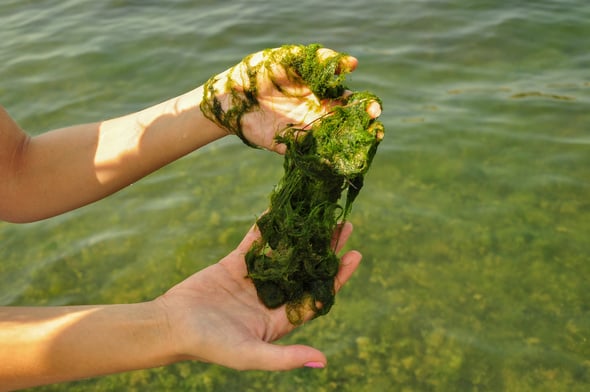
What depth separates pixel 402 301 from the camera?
429 cm

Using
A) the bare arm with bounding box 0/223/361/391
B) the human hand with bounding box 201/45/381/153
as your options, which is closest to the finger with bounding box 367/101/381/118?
the human hand with bounding box 201/45/381/153

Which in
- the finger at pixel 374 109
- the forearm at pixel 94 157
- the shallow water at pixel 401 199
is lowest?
the shallow water at pixel 401 199

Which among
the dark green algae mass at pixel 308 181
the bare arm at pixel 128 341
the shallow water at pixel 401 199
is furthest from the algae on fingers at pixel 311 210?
the shallow water at pixel 401 199

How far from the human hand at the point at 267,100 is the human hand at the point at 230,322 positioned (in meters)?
0.74

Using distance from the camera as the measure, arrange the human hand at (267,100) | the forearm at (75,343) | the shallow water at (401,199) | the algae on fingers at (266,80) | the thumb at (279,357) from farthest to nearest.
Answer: the shallow water at (401,199), the human hand at (267,100), the algae on fingers at (266,80), the forearm at (75,343), the thumb at (279,357)

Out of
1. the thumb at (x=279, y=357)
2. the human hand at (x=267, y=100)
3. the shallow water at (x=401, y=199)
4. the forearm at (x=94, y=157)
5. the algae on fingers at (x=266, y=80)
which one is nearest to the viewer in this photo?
the thumb at (x=279, y=357)

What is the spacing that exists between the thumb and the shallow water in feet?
5.04

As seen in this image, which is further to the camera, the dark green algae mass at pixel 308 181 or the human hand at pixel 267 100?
the human hand at pixel 267 100

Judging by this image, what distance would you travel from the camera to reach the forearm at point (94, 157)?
3.33 m

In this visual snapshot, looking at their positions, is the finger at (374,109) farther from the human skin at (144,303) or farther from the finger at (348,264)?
the finger at (348,264)

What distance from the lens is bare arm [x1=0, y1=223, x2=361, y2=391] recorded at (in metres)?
2.44

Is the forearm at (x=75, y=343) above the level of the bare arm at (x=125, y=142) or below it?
below

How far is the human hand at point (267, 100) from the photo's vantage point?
3139 millimetres

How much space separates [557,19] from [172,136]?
6621 millimetres
